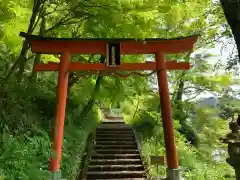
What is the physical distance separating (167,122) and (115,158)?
3291 mm

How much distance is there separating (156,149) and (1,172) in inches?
397

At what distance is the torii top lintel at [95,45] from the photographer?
1040 cm

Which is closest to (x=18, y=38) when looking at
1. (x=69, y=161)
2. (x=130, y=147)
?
(x=69, y=161)

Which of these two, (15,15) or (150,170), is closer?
(15,15)

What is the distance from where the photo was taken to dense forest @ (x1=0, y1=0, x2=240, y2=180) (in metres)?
8.80

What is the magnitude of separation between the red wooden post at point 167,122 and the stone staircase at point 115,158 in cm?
146

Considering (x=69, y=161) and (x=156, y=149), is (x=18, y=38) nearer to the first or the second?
(x=69, y=161)

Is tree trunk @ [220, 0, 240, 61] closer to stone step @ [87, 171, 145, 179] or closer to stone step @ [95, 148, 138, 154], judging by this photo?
stone step @ [87, 171, 145, 179]

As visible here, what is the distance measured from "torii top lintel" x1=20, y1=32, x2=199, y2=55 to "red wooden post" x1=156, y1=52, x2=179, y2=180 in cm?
39

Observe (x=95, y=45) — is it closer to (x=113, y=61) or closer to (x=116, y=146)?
(x=113, y=61)

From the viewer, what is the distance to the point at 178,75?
18.5 metres

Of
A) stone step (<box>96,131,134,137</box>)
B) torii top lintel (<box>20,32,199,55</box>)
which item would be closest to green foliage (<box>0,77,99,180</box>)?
stone step (<box>96,131,134,137</box>)

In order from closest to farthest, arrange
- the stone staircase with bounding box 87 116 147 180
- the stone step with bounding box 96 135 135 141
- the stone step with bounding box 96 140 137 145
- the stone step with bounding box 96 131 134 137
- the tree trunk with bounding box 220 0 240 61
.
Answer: the tree trunk with bounding box 220 0 240 61, the stone staircase with bounding box 87 116 147 180, the stone step with bounding box 96 140 137 145, the stone step with bounding box 96 135 135 141, the stone step with bounding box 96 131 134 137

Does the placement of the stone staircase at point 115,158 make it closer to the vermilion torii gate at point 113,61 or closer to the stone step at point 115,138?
the stone step at point 115,138
